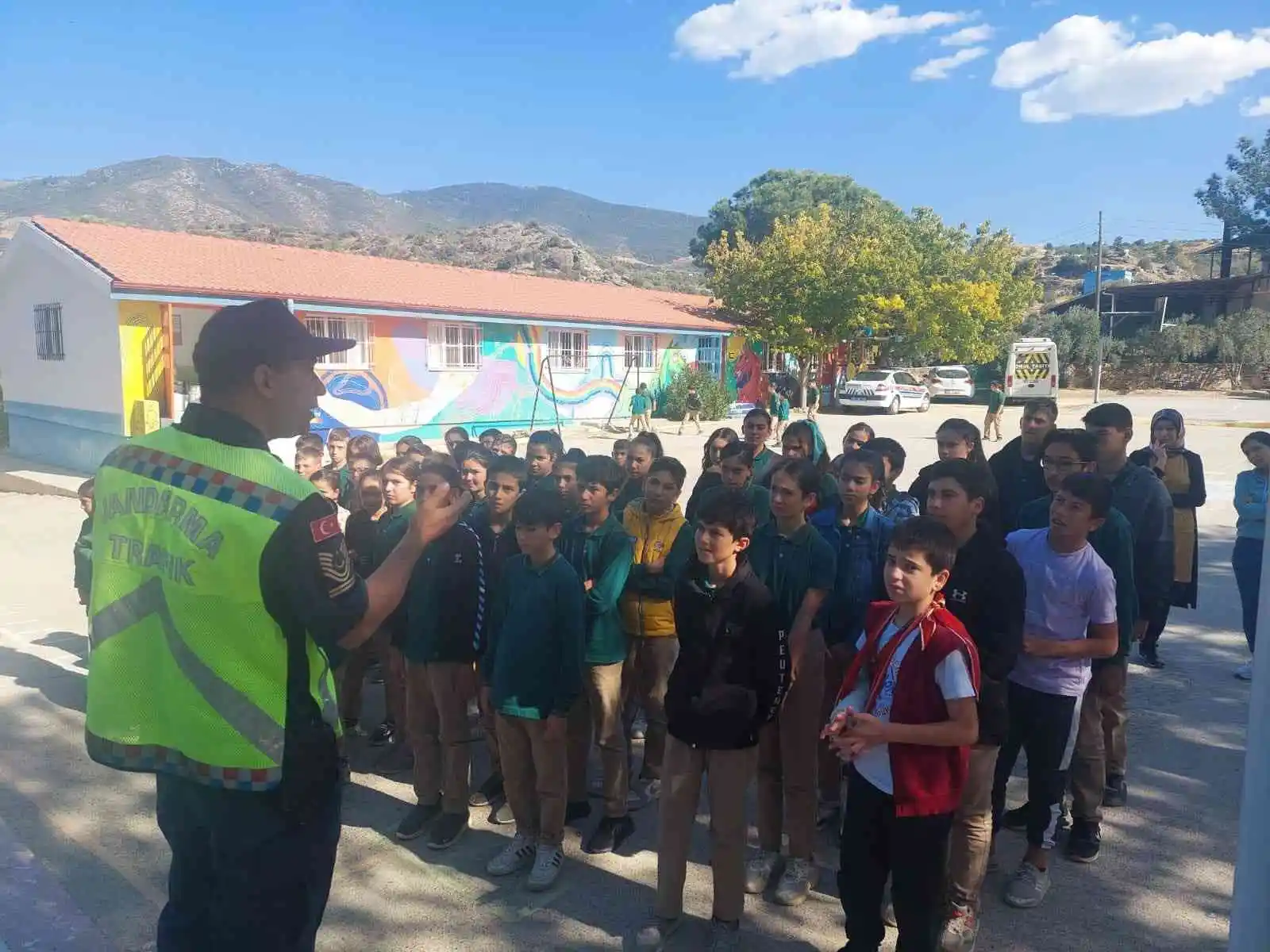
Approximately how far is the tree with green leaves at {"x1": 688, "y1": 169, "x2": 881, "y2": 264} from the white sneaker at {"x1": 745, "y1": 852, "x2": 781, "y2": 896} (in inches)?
1898

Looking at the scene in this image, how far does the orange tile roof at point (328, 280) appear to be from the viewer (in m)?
16.0

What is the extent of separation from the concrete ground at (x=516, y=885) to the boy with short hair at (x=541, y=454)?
2042 millimetres

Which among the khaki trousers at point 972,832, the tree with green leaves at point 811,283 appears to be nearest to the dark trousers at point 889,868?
the khaki trousers at point 972,832

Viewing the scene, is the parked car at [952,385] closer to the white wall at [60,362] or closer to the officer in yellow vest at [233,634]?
the white wall at [60,362]

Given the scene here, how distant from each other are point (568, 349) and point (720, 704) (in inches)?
815

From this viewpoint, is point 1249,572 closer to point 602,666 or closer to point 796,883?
point 796,883

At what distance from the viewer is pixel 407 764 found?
4.62 metres

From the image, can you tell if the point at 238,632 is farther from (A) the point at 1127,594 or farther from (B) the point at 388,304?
(B) the point at 388,304

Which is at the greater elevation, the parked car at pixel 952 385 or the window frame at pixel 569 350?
the window frame at pixel 569 350

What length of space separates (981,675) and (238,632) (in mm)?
2287

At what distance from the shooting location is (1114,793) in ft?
13.6

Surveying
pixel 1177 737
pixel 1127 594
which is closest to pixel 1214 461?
pixel 1177 737

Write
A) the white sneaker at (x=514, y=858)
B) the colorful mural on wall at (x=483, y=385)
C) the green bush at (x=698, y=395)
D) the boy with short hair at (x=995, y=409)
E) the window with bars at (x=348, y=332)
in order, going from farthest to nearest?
the green bush at (x=698, y=395)
the boy with short hair at (x=995, y=409)
the colorful mural on wall at (x=483, y=385)
the window with bars at (x=348, y=332)
the white sneaker at (x=514, y=858)

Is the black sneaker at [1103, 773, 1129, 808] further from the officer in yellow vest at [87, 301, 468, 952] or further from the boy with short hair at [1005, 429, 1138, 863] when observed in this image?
the officer in yellow vest at [87, 301, 468, 952]
